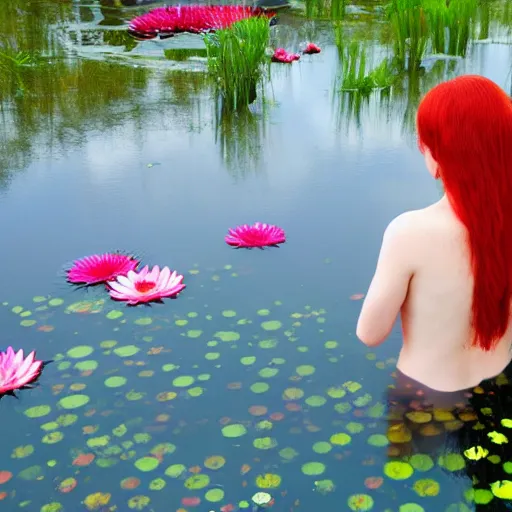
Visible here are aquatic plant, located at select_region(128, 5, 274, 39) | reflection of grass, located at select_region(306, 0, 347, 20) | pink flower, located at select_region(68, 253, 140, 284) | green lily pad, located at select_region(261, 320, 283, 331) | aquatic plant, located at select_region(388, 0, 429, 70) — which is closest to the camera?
green lily pad, located at select_region(261, 320, 283, 331)

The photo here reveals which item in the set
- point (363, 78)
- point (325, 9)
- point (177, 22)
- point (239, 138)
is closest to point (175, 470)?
point (239, 138)

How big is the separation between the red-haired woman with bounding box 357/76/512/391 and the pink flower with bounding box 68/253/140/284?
1.05 metres

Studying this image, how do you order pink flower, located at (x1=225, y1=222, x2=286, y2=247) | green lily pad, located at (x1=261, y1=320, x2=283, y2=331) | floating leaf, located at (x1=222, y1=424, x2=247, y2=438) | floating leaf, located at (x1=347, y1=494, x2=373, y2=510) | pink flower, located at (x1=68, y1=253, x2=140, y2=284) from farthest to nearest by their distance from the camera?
pink flower, located at (x1=225, y1=222, x2=286, y2=247), pink flower, located at (x1=68, y1=253, x2=140, y2=284), green lily pad, located at (x1=261, y1=320, x2=283, y2=331), floating leaf, located at (x1=222, y1=424, x2=247, y2=438), floating leaf, located at (x1=347, y1=494, x2=373, y2=510)

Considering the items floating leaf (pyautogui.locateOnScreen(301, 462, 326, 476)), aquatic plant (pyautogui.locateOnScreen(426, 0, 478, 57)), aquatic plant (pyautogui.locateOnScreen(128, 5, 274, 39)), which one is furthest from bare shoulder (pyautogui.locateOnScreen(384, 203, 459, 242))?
aquatic plant (pyautogui.locateOnScreen(128, 5, 274, 39))

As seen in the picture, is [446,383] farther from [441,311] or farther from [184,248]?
[184,248]

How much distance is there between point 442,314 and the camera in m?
1.85

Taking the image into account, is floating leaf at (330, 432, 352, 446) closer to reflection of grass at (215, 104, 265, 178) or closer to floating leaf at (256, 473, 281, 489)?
floating leaf at (256, 473, 281, 489)

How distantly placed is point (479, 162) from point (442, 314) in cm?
38

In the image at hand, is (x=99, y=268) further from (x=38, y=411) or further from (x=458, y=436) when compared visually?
(x=458, y=436)

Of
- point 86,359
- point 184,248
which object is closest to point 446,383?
point 86,359

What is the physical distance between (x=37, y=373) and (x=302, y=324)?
2.59ft

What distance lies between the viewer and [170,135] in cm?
420

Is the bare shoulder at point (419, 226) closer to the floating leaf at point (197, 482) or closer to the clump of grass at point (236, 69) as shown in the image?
the floating leaf at point (197, 482)

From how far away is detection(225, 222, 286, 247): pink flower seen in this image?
285cm
